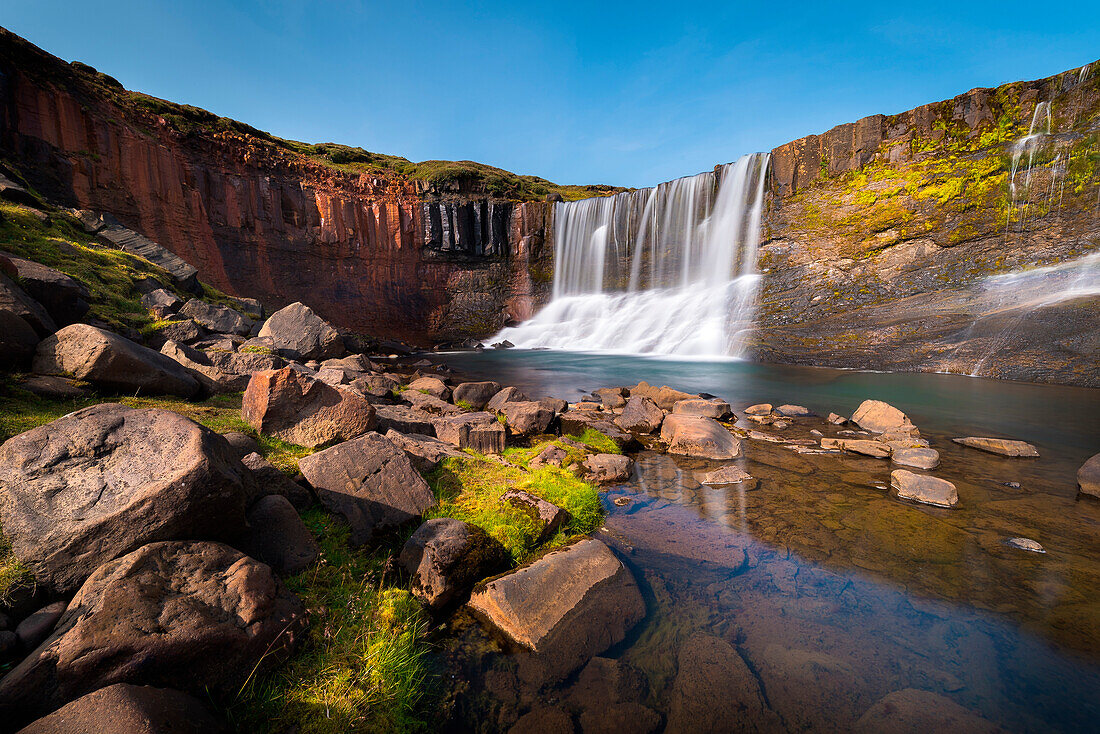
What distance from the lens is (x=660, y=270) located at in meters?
32.9

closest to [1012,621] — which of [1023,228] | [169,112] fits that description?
[1023,228]

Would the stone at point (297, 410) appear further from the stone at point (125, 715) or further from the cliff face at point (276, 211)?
the cliff face at point (276, 211)

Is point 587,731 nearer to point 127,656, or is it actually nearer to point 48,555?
point 127,656

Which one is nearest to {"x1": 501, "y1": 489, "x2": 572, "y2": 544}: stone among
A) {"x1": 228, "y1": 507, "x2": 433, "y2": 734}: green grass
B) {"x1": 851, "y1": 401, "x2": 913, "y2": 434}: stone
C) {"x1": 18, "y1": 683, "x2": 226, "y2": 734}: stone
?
{"x1": 228, "y1": 507, "x2": 433, "y2": 734}: green grass

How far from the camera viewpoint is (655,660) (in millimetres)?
3340

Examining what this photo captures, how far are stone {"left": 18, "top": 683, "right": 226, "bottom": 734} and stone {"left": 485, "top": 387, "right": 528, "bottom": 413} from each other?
299 inches

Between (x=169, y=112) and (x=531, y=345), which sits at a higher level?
(x=169, y=112)

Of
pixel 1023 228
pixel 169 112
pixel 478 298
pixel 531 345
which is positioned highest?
pixel 169 112

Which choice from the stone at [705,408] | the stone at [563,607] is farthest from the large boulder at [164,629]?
the stone at [705,408]

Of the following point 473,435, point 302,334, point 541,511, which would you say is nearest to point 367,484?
point 541,511

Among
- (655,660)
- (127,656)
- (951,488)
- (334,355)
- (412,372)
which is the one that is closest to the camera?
(127,656)

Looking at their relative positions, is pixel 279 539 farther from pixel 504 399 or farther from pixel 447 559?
pixel 504 399

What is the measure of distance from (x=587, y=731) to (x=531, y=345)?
31.8 metres

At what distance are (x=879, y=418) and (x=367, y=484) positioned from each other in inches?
410
